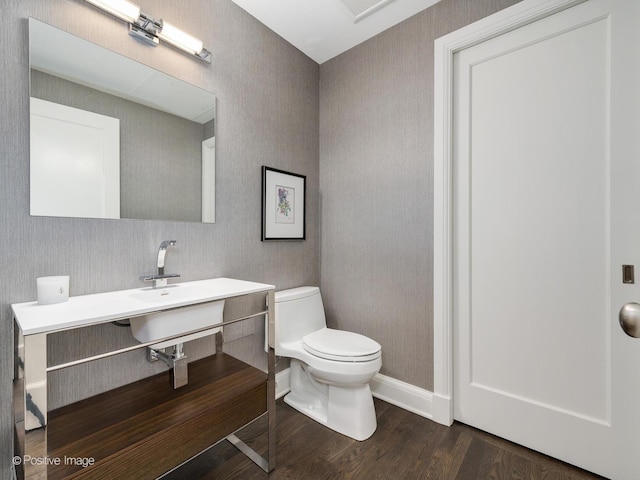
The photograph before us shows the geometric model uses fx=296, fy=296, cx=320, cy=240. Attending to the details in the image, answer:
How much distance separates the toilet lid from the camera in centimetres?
155

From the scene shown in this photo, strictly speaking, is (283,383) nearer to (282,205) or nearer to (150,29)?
(282,205)

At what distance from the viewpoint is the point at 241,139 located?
178 centimetres

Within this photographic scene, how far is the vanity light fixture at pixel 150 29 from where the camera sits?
4.12 ft

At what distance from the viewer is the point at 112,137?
131 centimetres

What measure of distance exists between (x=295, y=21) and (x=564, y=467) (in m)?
2.82

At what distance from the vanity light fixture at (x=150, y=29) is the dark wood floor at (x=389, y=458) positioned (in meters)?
2.01

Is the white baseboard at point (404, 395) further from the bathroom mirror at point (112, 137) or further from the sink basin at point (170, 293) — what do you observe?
the bathroom mirror at point (112, 137)

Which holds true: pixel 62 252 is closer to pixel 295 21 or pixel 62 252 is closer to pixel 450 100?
pixel 295 21

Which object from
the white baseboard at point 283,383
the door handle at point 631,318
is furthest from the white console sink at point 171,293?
the door handle at point 631,318

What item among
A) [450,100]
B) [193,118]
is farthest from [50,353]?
[450,100]

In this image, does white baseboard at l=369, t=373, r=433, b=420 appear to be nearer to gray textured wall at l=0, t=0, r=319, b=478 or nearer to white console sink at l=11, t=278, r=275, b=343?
gray textured wall at l=0, t=0, r=319, b=478

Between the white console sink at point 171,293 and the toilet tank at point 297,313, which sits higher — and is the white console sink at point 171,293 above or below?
above

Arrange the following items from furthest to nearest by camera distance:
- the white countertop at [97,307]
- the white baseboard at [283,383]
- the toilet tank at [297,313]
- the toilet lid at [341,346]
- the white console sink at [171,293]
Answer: the white baseboard at [283,383] → the toilet tank at [297,313] → the toilet lid at [341,346] → the white console sink at [171,293] → the white countertop at [97,307]

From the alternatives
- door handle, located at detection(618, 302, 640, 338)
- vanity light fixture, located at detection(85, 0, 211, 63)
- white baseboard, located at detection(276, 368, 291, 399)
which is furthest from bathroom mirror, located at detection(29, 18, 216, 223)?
door handle, located at detection(618, 302, 640, 338)
